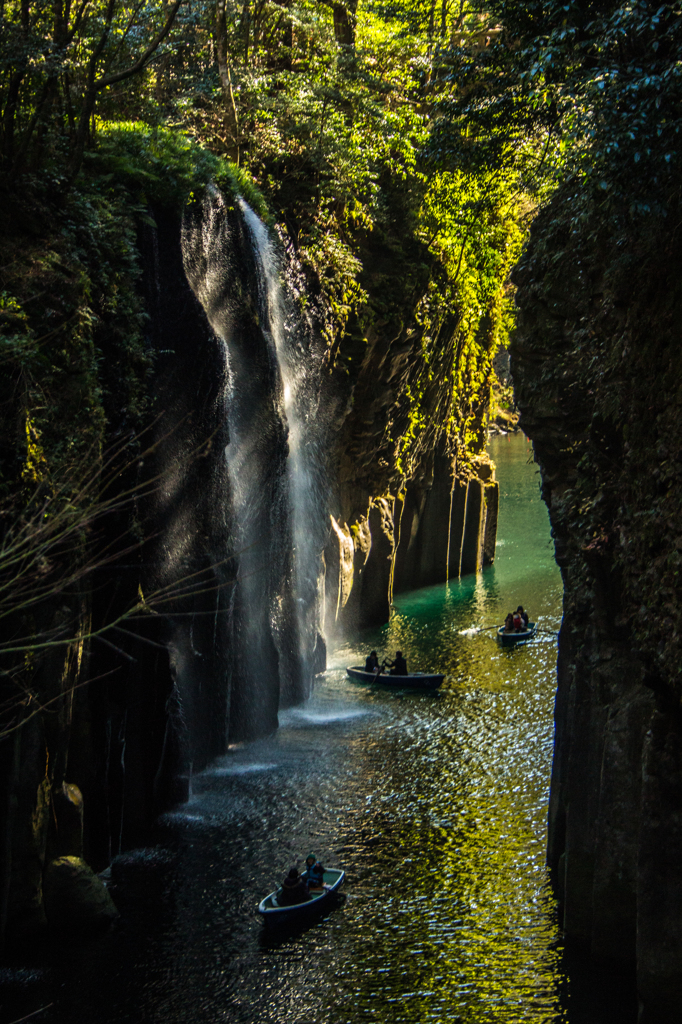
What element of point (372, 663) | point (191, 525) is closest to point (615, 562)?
point (191, 525)

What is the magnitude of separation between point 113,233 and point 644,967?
52.6 ft

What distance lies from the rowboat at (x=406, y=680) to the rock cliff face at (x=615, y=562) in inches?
399

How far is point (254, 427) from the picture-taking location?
2161 cm

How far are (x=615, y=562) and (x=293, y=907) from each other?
7.18 m

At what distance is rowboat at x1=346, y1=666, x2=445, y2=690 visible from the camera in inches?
983

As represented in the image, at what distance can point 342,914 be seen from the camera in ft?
45.3

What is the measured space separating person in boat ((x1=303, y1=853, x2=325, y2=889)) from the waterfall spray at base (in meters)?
7.26

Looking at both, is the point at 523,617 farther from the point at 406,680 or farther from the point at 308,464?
the point at 308,464

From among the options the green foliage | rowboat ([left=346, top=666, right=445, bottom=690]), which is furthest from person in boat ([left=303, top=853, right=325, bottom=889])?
the green foliage

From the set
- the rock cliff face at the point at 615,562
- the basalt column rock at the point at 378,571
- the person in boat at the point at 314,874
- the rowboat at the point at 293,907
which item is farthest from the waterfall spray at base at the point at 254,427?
the basalt column rock at the point at 378,571

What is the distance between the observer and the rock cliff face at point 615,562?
10.2 meters

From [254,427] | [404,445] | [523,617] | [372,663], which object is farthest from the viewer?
[404,445]

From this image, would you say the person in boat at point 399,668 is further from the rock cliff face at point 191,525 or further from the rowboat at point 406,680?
the rock cliff face at point 191,525

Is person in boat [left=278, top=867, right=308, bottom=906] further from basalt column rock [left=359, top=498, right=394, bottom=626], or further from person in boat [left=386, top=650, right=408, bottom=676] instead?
basalt column rock [left=359, top=498, right=394, bottom=626]
